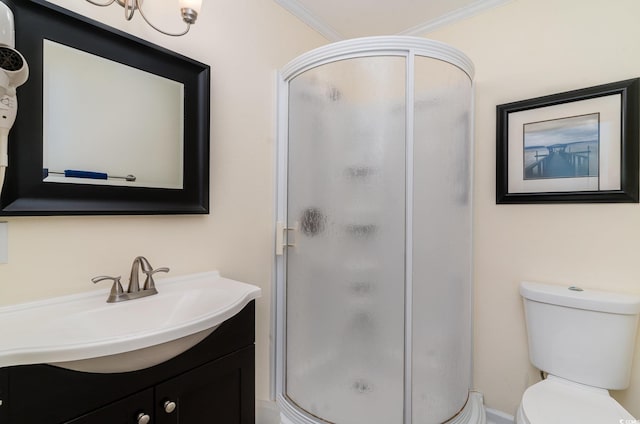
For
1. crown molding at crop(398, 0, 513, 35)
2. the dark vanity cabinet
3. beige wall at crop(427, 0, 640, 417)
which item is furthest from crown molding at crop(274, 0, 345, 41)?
the dark vanity cabinet

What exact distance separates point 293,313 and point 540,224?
56.1 inches

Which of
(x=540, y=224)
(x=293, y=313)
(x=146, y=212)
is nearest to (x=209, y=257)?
(x=146, y=212)

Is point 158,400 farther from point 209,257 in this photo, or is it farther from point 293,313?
point 293,313

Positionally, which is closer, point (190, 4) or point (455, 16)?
point (190, 4)

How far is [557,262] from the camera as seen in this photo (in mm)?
1560

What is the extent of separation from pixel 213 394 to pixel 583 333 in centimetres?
160

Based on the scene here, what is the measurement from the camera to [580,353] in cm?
138

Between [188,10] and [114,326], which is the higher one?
[188,10]

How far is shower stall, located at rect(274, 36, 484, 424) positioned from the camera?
142 centimetres

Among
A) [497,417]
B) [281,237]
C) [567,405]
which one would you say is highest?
[281,237]

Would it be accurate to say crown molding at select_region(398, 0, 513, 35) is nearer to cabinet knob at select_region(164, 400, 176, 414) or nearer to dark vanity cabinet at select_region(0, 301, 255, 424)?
dark vanity cabinet at select_region(0, 301, 255, 424)

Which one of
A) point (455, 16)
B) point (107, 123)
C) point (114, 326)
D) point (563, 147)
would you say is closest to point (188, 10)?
point (107, 123)

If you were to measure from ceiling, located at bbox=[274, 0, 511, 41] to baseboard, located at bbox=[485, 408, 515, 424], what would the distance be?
2.35 meters

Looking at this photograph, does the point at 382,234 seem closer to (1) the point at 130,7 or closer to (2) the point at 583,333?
(2) the point at 583,333
